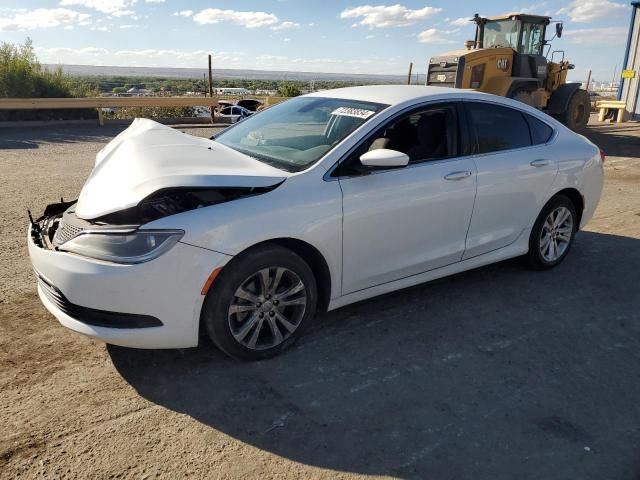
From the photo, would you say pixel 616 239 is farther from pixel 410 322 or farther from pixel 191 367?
pixel 191 367

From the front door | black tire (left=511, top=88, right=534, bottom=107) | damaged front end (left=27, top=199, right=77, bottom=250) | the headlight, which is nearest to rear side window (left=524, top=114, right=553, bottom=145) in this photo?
the front door

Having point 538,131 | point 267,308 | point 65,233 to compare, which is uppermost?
point 538,131

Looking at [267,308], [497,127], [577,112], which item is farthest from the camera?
[577,112]

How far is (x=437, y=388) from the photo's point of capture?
9.80 feet

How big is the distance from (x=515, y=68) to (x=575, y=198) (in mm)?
10961

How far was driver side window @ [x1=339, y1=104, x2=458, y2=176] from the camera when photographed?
12.1 feet

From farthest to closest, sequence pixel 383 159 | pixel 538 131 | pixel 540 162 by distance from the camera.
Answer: pixel 538 131
pixel 540 162
pixel 383 159

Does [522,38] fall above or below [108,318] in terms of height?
above

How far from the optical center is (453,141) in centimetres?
395

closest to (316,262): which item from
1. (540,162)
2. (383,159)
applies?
(383,159)

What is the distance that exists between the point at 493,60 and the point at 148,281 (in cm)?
1356

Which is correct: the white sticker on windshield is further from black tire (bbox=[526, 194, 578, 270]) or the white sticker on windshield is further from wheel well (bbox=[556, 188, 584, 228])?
wheel well (bbox=[556, 188, 584, 228])

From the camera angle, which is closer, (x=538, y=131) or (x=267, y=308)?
(x=267, y=308)

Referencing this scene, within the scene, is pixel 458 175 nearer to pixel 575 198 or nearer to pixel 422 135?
pixel 422 135
